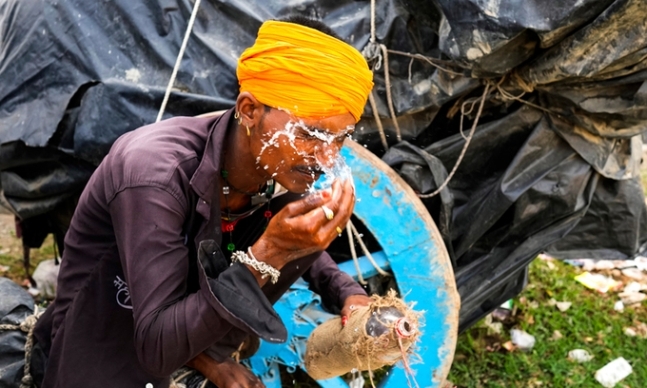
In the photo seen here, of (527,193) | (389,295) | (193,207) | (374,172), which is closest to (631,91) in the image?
(527,193)

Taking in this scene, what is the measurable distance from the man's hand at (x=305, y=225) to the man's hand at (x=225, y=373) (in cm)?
69

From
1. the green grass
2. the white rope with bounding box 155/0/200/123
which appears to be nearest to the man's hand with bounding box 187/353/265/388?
the white rope with bounding box 155/0/200/123

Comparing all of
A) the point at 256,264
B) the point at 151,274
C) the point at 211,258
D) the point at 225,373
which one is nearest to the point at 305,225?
the point at 256,264

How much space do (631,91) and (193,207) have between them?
1689 millimetres

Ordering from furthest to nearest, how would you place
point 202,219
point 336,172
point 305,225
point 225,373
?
point 225,373 → point 336,172 → point 202,219 → point 305,225

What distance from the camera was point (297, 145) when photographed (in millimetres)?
2080

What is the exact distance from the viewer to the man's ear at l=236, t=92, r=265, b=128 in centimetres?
211

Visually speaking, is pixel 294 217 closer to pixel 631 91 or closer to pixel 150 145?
pixel 150 145

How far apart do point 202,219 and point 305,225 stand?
0.38 meters

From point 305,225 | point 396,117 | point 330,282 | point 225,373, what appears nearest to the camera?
point 305,225

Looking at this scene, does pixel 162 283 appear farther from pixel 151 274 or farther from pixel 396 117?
pixel 396 117

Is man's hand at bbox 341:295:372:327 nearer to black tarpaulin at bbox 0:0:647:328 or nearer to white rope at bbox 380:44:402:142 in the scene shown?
black tarpaulin at bbox 0:0:647:328

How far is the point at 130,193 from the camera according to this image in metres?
1.97

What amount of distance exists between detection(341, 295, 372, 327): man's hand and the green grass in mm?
1242
